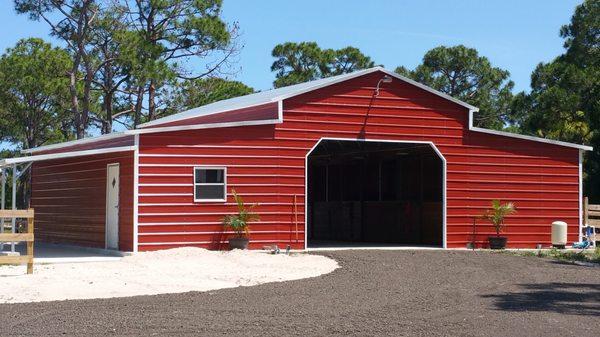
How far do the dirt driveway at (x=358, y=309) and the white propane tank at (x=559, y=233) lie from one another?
265 inches

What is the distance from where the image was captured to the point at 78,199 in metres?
21.1

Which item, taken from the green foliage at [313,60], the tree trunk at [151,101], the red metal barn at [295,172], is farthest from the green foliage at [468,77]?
the red metal barn at [295,172]

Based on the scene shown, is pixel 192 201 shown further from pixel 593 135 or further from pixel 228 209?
pixel 593 135

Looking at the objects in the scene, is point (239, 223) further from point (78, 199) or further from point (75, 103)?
point (75, 103)

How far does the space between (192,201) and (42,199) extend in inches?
298

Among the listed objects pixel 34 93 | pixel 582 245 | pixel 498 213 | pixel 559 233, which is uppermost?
pixel 34 93

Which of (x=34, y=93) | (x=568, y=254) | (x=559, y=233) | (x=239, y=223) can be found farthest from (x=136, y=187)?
(x=34, y=93)

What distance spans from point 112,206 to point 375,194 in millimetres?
10047

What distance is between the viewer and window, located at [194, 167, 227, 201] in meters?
18.4

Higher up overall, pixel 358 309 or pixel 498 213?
pixel 498 213

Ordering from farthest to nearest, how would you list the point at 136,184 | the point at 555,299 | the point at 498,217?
the point at 498,217 < the point at 136,184 < the point at 555,299

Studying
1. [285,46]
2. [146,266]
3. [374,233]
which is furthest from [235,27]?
[146,266]

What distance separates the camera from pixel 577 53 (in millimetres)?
35719

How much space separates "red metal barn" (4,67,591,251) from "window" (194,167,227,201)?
0.03 meters
